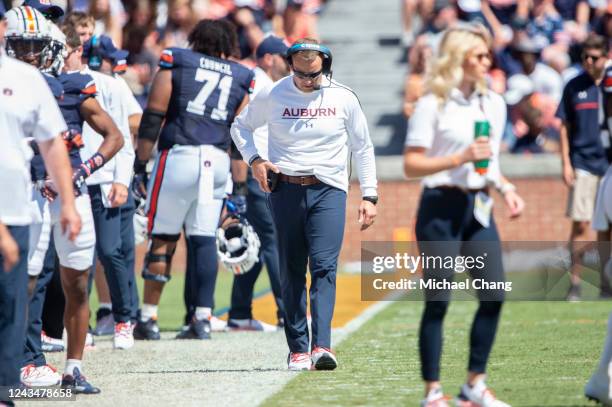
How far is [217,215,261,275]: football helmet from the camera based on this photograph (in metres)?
10.8

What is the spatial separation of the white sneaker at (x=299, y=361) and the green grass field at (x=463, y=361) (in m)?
0.22

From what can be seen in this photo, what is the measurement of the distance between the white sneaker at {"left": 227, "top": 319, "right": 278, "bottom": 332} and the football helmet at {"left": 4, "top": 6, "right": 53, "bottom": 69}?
172 inches

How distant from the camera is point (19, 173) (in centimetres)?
600

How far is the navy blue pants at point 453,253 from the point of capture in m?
6.38

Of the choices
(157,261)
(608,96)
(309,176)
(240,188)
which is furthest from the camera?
(608,96)

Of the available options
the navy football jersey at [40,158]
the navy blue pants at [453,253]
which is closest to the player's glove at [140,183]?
the navy football jersey at [40,158]

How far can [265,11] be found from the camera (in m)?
21.2

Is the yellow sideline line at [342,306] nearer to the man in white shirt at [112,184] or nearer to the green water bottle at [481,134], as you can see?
the man in white shirt at [112,184]

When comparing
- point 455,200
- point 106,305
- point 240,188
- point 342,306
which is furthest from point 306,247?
point 342,306

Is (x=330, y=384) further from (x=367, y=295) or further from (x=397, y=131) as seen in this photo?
(x=397, y=131)

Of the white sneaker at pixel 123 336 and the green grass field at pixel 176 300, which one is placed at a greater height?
the white sneaker at pixel 123 336

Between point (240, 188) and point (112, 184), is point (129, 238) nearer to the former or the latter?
point (240, 188)

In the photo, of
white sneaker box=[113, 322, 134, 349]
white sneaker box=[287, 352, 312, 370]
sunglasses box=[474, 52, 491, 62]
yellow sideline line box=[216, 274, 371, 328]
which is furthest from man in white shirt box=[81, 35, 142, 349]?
sunglasses box=[474, 52, 491, 62]

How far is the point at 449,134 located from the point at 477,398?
4.13ft
